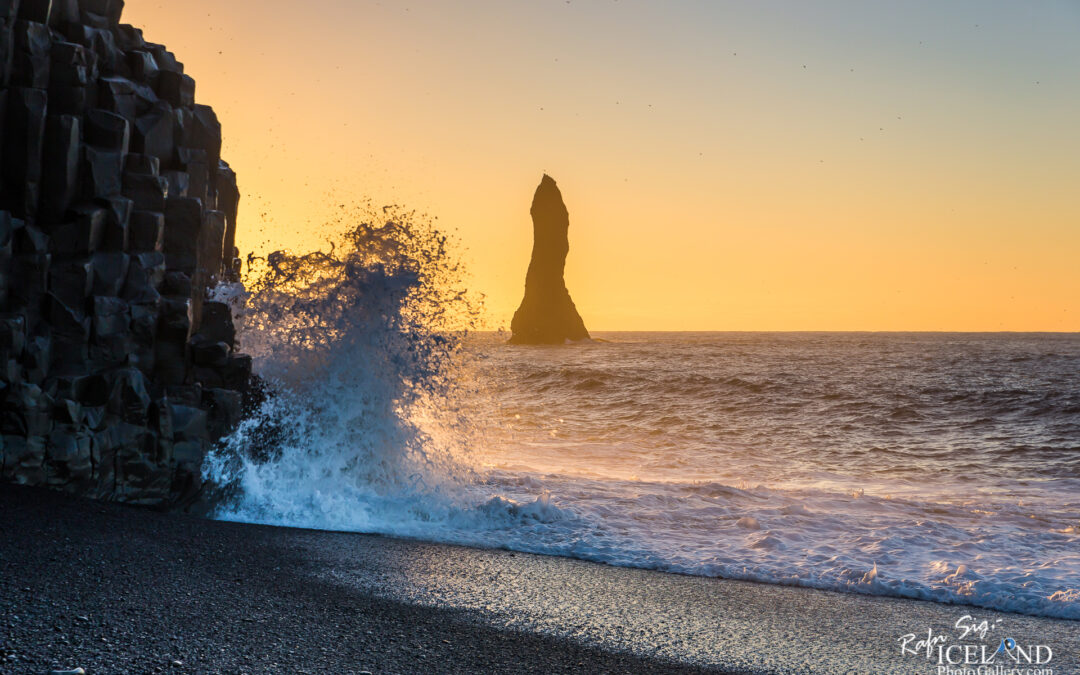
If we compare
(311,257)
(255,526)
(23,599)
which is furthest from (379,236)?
(23,599)

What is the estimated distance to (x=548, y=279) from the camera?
285ft

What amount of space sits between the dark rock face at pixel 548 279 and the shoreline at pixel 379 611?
78.9 metres

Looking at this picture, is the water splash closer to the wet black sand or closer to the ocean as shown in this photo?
the ocean

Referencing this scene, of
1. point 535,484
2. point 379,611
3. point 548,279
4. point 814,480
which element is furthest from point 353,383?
point 548,279

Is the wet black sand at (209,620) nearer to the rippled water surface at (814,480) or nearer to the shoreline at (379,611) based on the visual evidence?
the shoreline at (379,611)

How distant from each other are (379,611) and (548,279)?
3263 inches

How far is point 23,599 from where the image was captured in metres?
3.88

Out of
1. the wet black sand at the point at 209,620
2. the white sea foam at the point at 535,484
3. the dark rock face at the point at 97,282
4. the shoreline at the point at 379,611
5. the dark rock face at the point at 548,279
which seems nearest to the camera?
the wet black sand at the point at 209,620

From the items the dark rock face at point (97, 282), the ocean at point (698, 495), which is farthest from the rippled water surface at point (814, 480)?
the dark rock face at point (97, 282)

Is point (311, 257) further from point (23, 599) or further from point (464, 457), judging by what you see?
point (23, 599)

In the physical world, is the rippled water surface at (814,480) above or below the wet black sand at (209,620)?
below

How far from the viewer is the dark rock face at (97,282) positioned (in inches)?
267

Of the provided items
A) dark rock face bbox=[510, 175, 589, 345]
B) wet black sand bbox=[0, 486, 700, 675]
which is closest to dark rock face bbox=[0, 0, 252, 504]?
wet black sand bbox=[0, 486, 700, 675]

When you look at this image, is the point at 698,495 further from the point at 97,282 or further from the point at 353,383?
the point at 97,282
